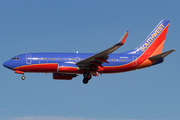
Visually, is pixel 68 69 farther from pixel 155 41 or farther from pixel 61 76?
pixel 155 41

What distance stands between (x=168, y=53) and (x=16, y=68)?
20930 millimetres

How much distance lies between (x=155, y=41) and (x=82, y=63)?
13.1 m

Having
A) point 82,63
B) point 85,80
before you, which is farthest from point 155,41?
point 82,63

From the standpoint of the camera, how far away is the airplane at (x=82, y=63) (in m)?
41.7

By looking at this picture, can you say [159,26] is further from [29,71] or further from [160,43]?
[29,71]

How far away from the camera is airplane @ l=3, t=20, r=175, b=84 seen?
41.7 m

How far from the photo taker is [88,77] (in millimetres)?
43062

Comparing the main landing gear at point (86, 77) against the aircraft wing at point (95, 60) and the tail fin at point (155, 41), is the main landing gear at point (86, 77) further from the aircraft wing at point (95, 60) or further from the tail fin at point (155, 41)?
the tail fin at point (155, 41)

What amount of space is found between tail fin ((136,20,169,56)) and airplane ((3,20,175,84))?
6.1 inches

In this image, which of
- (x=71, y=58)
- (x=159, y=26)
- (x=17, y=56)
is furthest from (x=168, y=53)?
(x=17, y=56)

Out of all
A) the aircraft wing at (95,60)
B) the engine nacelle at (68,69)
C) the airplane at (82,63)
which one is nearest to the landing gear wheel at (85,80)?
the airplane at (82,63)

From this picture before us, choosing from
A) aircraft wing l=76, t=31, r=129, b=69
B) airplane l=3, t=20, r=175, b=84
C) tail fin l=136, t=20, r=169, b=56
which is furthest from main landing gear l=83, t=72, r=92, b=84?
tail fin l=136, t=20, r=169, b=56

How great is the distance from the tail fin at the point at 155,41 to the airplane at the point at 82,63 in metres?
0.16

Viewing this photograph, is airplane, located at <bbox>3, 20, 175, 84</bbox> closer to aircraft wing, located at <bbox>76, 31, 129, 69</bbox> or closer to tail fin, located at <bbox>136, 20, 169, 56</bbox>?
aircraft wing, located at <bbox>76, 31, 129, 69</bbox>
